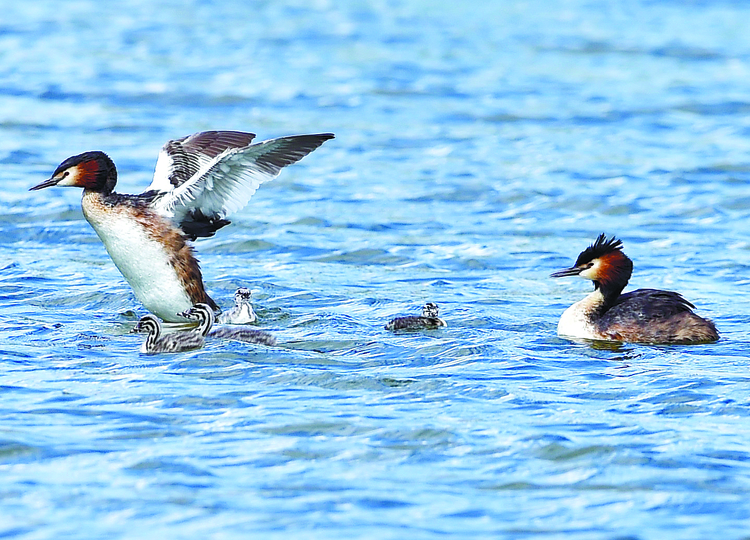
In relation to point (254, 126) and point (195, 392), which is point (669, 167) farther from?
point (195, 392)

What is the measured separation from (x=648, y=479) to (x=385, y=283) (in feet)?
16.3

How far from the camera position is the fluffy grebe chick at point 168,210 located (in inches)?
380

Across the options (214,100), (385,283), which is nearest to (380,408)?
Answer: (385,283)

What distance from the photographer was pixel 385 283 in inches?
441

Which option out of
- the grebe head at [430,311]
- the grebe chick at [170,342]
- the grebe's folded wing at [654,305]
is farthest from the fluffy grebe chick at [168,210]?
the grebe's folded wing at [654,305]

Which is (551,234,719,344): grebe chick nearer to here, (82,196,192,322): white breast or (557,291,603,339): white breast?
(557,291,603,339): white breast

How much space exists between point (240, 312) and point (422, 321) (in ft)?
Result: 4.43

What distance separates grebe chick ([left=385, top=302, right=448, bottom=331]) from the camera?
30.0 feet

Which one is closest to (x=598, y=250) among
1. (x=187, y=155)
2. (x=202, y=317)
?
(x=202, y=317)

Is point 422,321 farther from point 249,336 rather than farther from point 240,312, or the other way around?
point 240,312

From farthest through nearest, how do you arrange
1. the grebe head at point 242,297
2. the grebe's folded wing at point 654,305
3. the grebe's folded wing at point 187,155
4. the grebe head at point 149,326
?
the grebe's folded wing at point 187,155
the grebe head at point 242,297
the grebe's folded wing at point 654,305
the grebe head at point 149,326

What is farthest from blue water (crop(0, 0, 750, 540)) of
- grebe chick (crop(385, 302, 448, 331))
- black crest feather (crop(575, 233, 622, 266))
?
black crest feather (crop(575, 233, 622, 266))

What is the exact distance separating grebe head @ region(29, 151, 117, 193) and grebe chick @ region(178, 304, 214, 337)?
1187 millimetres

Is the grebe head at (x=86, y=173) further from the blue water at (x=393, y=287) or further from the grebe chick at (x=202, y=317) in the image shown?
the grebe chick at (x=202, y=317)
